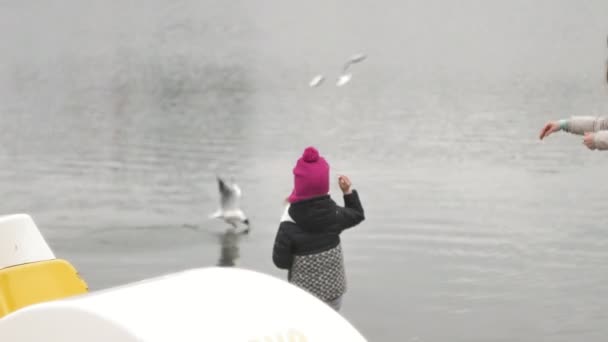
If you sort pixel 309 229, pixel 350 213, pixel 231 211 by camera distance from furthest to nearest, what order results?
pixel 231 211, pixel 350 213, pixel 309 229

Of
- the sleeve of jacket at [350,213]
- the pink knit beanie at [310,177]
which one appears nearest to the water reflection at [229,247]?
the sleeve of jacket at [350,213]

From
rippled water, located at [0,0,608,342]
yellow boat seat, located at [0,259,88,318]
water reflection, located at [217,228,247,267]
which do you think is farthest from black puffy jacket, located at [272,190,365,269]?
water reflection, located at [217,228,247,267]

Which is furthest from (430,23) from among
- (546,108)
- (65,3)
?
(546,108)

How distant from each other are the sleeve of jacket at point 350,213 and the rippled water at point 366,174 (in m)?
1.76

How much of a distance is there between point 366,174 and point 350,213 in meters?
10.4

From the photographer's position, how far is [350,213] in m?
5.33

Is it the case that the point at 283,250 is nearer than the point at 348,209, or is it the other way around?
the point at 283,250

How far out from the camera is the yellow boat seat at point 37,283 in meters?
3.54

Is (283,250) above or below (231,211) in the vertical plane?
above

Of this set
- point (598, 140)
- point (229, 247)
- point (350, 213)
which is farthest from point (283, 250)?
point (229, 247)

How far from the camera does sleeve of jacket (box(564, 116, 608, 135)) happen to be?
210 inches

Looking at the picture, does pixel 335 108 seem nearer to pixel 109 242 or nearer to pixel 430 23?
pixel 109 242

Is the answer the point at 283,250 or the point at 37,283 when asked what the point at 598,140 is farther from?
the point at 37,283

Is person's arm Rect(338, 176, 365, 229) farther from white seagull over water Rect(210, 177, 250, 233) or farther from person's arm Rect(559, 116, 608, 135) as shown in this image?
white seagull over water Rect(210, 177, 250, 233)
